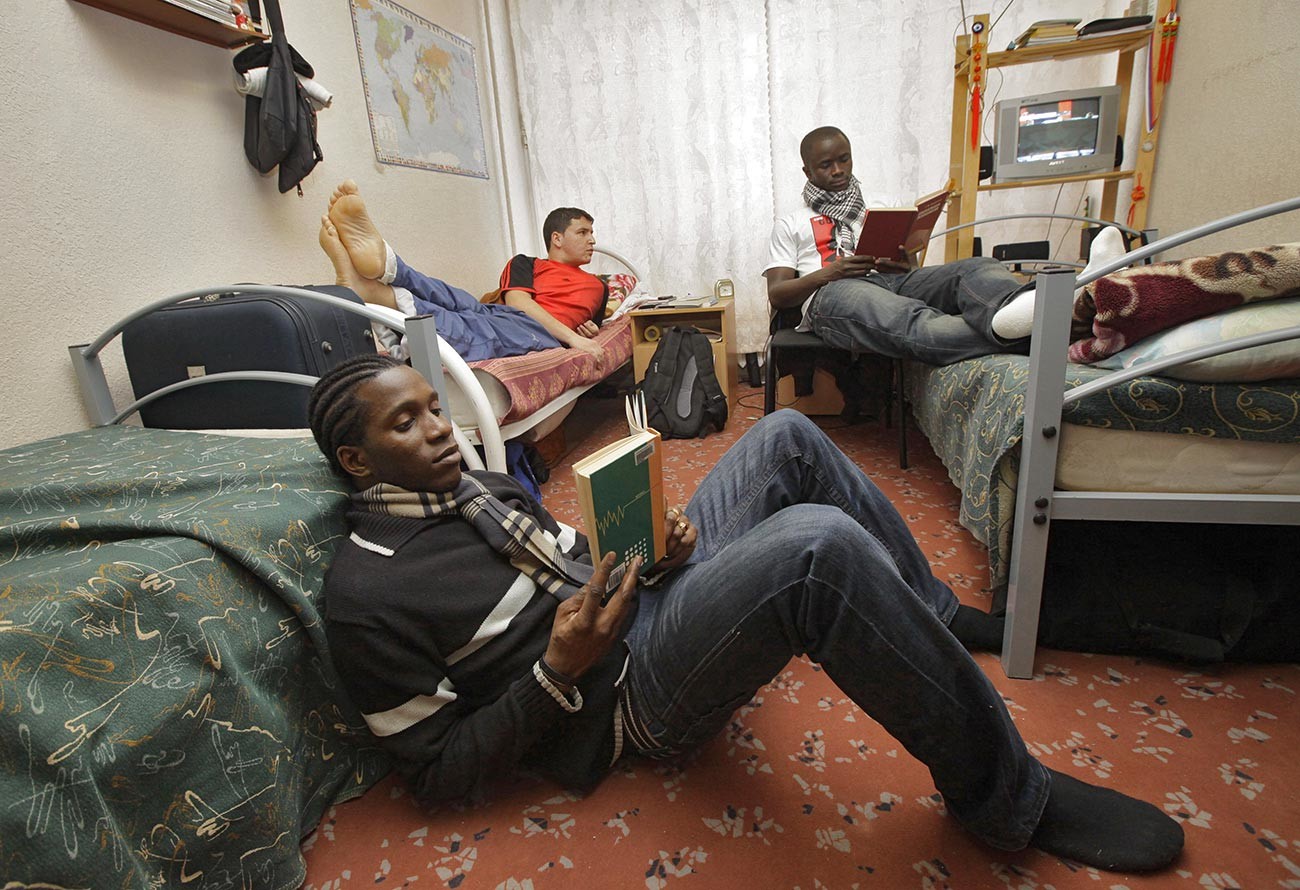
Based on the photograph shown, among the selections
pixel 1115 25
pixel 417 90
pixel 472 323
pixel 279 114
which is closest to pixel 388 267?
pixel 472 323

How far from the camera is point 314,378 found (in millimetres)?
1301

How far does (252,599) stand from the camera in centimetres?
77

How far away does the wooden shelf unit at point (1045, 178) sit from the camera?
7.86 feet

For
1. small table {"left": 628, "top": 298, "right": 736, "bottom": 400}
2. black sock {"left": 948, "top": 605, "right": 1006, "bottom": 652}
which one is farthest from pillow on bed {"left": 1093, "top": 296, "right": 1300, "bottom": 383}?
small table {"left": 628, "top": 298, "right": 736, "bottom": 400}

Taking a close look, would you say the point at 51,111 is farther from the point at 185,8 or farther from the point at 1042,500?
the point at 1042,500

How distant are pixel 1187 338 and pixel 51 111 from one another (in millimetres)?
2238

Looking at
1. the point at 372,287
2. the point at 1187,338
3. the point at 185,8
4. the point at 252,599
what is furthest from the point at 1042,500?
the point at 185,8

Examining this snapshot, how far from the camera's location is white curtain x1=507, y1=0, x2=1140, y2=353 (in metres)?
2.94

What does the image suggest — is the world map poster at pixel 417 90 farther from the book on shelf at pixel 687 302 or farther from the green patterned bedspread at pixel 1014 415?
the green patterned bedspread at pixel 1014 415

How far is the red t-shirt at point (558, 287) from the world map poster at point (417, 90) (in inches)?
25.4

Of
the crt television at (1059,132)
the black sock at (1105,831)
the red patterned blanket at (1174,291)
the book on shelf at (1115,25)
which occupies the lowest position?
the black sock at (1105,831)

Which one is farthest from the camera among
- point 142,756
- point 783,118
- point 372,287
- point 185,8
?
point 783,118

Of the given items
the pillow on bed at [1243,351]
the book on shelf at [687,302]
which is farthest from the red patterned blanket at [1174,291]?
the book on shelf at [687,302]

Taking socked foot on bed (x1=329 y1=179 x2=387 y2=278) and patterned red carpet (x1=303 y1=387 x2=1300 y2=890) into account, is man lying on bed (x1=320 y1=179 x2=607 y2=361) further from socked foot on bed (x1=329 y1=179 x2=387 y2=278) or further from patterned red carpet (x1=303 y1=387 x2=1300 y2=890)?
patterned red carpet (x1=303 y1=387 x2=1300 y2=890)
